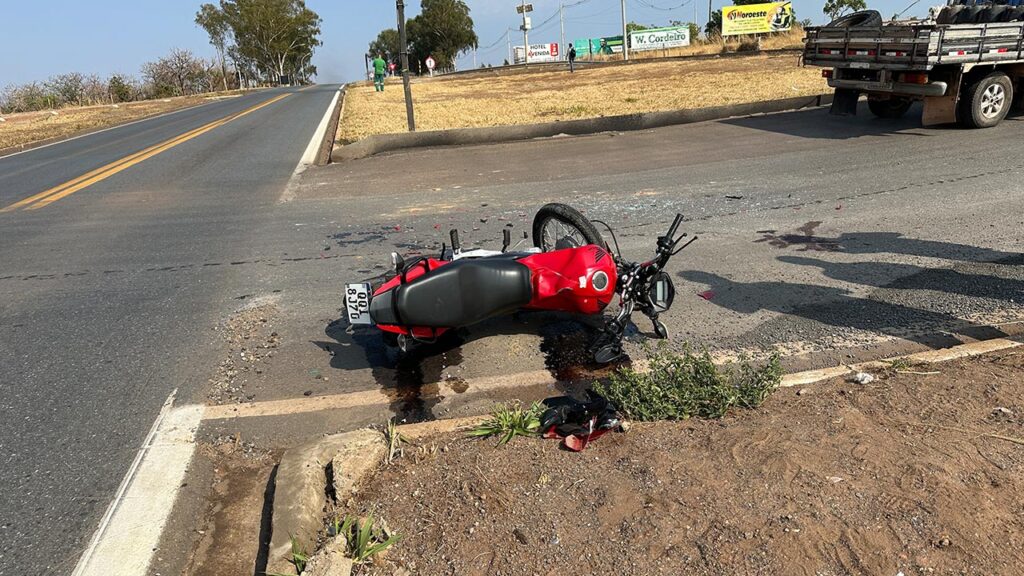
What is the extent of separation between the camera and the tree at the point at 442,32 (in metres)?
97.8

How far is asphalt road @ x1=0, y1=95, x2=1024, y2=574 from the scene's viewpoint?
398 cm

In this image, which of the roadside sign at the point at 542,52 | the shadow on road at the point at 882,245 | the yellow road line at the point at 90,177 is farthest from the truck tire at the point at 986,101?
the roadside sign at the point at 542,52

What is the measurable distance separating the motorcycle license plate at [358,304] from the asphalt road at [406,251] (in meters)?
0.43

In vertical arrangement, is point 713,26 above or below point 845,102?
above

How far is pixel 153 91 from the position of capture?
207 feet

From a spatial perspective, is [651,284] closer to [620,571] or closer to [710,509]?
[710,509]

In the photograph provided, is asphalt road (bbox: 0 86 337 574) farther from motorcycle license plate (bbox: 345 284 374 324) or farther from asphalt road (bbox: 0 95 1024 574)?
motorcycle license plate (bbox: 345 284 374 324)

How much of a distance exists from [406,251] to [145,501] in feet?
13.4

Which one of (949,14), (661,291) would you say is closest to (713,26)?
(949,14)

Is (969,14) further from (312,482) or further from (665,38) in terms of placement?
Result: (665,38)

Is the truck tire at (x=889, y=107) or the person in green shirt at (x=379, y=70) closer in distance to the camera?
the truck tire at (x=889, y=107)

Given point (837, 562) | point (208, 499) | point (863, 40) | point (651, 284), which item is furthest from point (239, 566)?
point (863, 40)

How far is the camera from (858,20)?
13.4 metres

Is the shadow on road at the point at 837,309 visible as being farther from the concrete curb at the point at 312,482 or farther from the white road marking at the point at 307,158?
the white road marking at the point at 307,158
